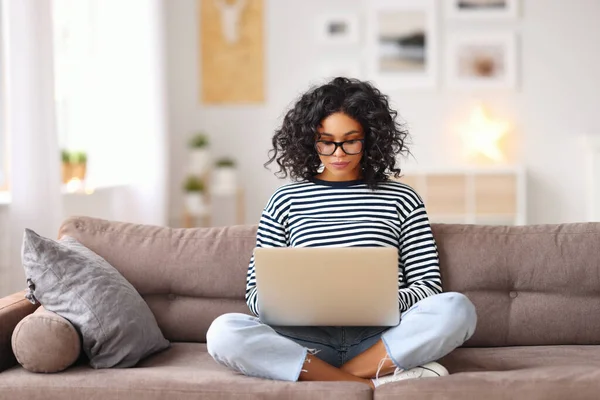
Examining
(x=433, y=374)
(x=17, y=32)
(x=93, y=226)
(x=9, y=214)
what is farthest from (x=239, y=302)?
(x=17, y=32)

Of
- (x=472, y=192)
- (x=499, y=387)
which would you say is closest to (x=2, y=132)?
(x=499, y=387)

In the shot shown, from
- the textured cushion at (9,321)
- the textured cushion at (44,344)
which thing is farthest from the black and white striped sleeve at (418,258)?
the textured cushion at (9,321)

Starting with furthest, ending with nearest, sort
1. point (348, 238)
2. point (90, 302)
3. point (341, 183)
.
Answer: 1. point (341, 183)
2. point (348, 238)
3. point (90, 302)

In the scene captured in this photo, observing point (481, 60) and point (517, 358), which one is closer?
point (517, 358)

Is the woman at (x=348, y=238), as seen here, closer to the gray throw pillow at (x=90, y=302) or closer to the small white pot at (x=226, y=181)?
the gray throw pillow at (x=90, y=302)

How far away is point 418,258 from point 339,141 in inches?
15.5

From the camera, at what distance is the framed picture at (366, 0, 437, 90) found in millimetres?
6016

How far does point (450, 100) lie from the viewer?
6047mm

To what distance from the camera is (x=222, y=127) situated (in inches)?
243

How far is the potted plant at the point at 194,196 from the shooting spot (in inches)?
227

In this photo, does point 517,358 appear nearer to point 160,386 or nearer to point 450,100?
point 160,386

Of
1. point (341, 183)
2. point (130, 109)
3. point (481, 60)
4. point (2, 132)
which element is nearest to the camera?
point (341, 183)

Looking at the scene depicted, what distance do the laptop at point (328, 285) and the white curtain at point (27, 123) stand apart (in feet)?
6.33

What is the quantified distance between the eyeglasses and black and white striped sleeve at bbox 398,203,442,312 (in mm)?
236
